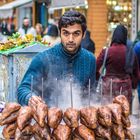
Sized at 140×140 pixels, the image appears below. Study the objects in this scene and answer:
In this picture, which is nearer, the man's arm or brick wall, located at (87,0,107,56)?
the man's arm

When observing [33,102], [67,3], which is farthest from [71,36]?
[67,3]

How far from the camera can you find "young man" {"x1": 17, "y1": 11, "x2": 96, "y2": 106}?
391 cm

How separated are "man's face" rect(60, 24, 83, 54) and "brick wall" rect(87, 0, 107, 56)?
50.6 ft

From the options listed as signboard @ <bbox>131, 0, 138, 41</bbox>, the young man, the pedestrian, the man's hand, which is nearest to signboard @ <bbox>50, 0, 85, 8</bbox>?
the pedestrian

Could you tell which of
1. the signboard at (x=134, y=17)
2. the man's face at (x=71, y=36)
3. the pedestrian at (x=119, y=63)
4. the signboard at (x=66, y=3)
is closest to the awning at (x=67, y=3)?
the signboard at (x=66, y=3)

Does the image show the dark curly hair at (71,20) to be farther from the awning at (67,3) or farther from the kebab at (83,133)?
the awning at (67,3)

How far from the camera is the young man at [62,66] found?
12.8 ft

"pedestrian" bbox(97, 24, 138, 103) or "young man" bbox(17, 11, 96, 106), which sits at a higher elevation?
"young man" bbox(17, 11, 96, 106)

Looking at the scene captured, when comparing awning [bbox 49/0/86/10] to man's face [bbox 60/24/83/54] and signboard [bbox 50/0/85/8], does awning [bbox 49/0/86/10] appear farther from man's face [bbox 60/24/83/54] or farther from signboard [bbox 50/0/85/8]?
man's face [bbox 60/24/83/54]

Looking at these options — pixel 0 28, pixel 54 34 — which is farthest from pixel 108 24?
pixel 0 28

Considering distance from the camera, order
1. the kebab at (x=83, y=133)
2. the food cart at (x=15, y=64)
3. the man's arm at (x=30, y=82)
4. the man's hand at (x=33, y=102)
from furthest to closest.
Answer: the food cart at (x=15, y=64)
the man's arm at (x=30, y=82)
the man's hand at (x=33, y=102)
the kebab at (x=83, y=133)

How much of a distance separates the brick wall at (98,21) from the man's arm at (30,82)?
50.0 feet

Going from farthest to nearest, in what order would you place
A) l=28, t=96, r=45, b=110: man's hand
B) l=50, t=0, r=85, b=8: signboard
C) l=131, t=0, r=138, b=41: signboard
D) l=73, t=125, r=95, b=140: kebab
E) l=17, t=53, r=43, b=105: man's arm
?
l=131, t=0, r=138, b=41: signboard, l=50, t=0, r=85, b=8: signboard, l=17, t=53, r=43, b=105: man's arm, l=28, t=96, r=45, b=110: man's hand, l=73, t=125, r=95, b=140: kebab

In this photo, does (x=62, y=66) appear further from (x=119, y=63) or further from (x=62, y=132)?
(x=119, y=63)
